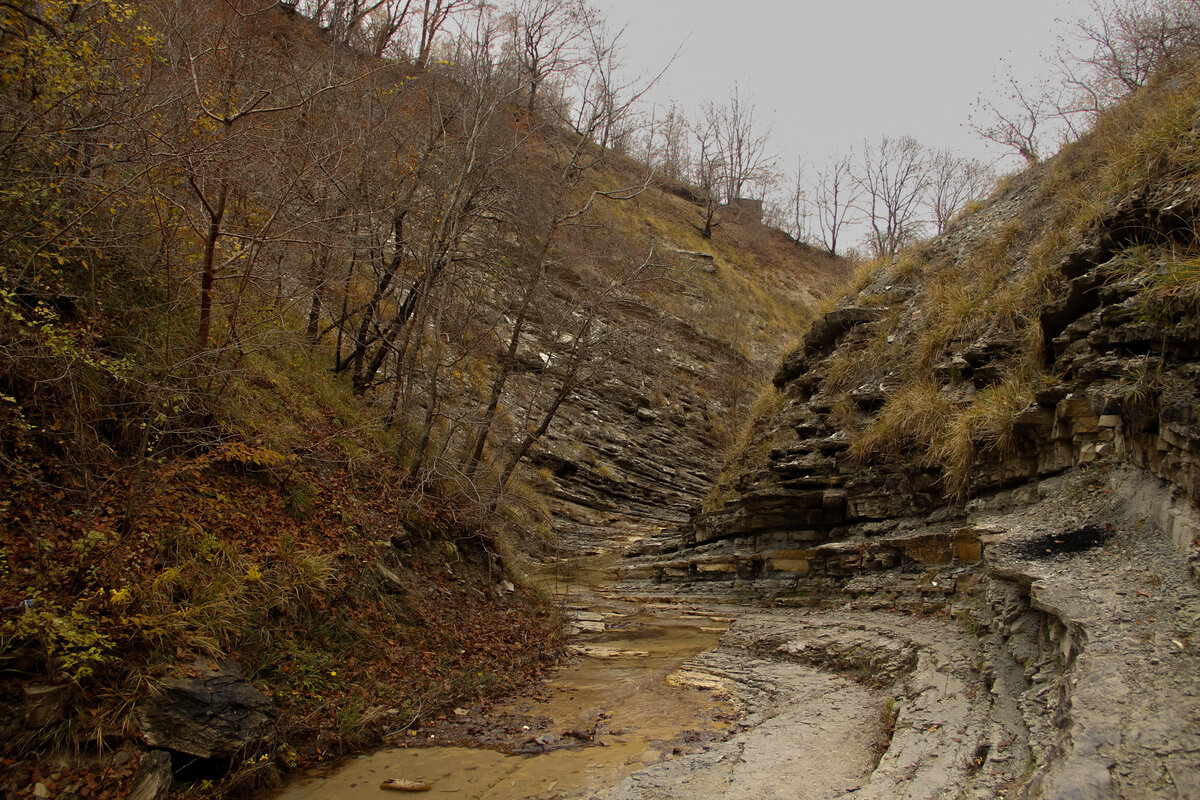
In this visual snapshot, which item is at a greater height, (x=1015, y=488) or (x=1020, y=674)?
(x=1015, y=488)

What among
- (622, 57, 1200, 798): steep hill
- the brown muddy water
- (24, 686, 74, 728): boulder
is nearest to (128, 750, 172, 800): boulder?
(24, 686, 74, 728): boulder

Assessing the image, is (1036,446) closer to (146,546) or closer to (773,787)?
(773,787)

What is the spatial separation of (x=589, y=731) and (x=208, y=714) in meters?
2.87

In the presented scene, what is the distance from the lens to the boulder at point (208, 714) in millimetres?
4145

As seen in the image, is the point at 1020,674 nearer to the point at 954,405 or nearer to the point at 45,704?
the point at 954,405

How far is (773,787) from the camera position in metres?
4.33

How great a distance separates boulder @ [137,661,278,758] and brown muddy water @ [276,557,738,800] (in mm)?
491

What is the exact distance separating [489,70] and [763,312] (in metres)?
23.6

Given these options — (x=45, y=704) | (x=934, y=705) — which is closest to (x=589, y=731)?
(x=934, y=705)

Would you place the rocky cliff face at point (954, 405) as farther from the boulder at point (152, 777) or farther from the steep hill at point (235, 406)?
the boulder at point (152, 777)

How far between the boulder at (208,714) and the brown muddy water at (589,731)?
19.3 inches

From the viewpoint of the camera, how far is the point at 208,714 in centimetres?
432

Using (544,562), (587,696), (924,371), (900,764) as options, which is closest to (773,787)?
(900,764)

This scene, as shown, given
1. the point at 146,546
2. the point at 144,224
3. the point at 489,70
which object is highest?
the point at 489,70
